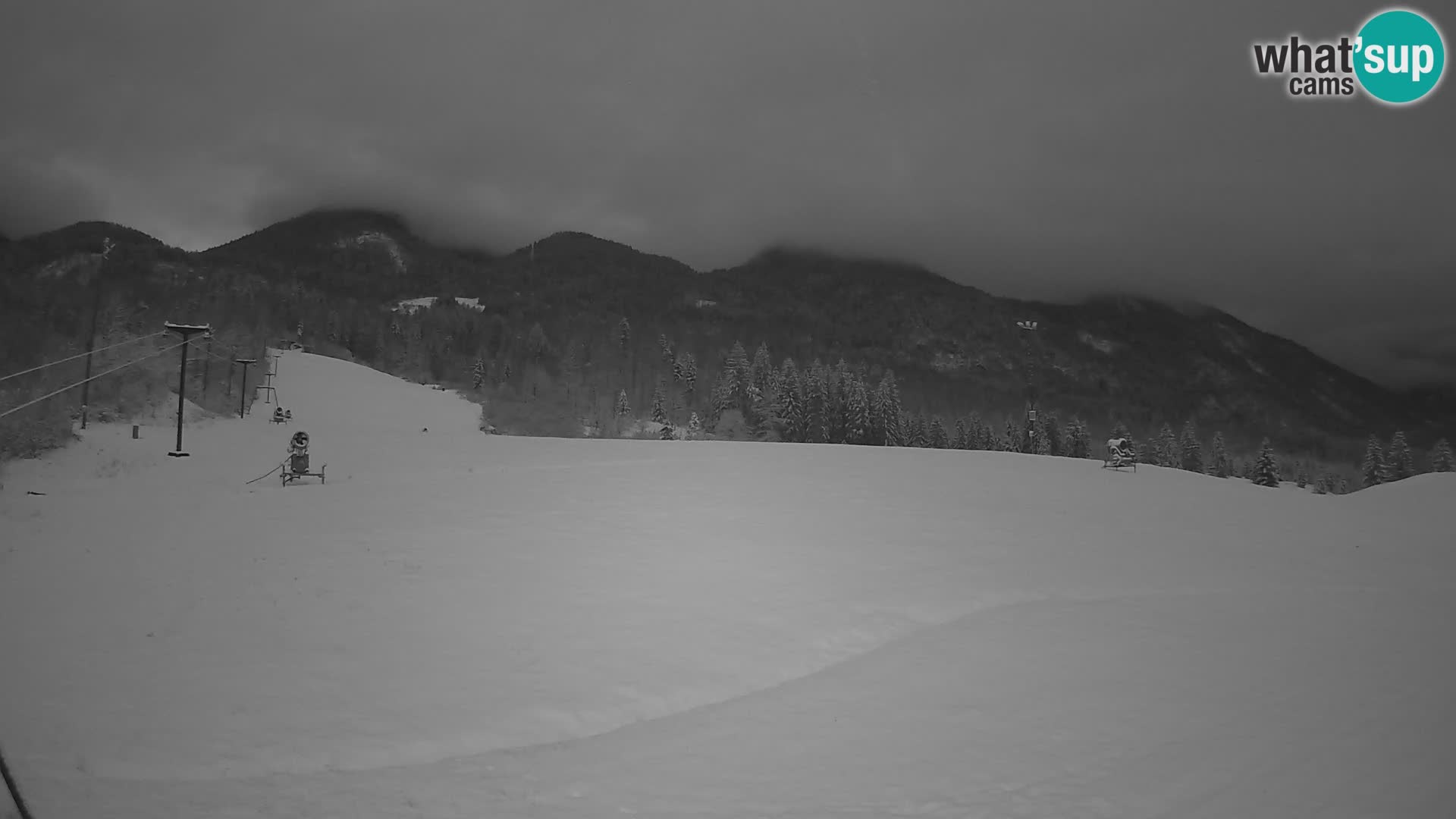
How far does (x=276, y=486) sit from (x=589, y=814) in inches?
827

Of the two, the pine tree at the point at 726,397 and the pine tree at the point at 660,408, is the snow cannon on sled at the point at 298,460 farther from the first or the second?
the pine tree at the point at 660,408

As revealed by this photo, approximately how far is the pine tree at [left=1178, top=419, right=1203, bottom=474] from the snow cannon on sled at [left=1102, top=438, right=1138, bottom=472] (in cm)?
5980

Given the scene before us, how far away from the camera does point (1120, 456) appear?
92.9 ft

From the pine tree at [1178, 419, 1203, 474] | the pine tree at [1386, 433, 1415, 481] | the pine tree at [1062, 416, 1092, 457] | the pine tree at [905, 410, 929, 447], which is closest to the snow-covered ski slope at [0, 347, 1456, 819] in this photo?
the pine tree at [905, 410, 929, 447]

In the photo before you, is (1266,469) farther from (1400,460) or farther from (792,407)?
(792,407)

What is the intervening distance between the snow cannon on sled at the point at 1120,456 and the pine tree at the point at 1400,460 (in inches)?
2254

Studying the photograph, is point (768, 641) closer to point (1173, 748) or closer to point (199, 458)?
point (1173, 748)

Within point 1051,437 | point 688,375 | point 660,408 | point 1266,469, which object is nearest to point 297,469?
point 660,408

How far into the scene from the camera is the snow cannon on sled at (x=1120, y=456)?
91.5ft

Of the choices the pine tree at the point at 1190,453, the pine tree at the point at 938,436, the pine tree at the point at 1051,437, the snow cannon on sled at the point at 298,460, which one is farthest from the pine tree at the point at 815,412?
the snow cannon on sled at the point at 298,460

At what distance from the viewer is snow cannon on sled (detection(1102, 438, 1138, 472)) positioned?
1098 inches

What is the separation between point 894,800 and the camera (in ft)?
23.6

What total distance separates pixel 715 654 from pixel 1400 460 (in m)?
83.4

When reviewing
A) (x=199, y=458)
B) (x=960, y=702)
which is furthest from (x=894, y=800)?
(x=199, y=458)
